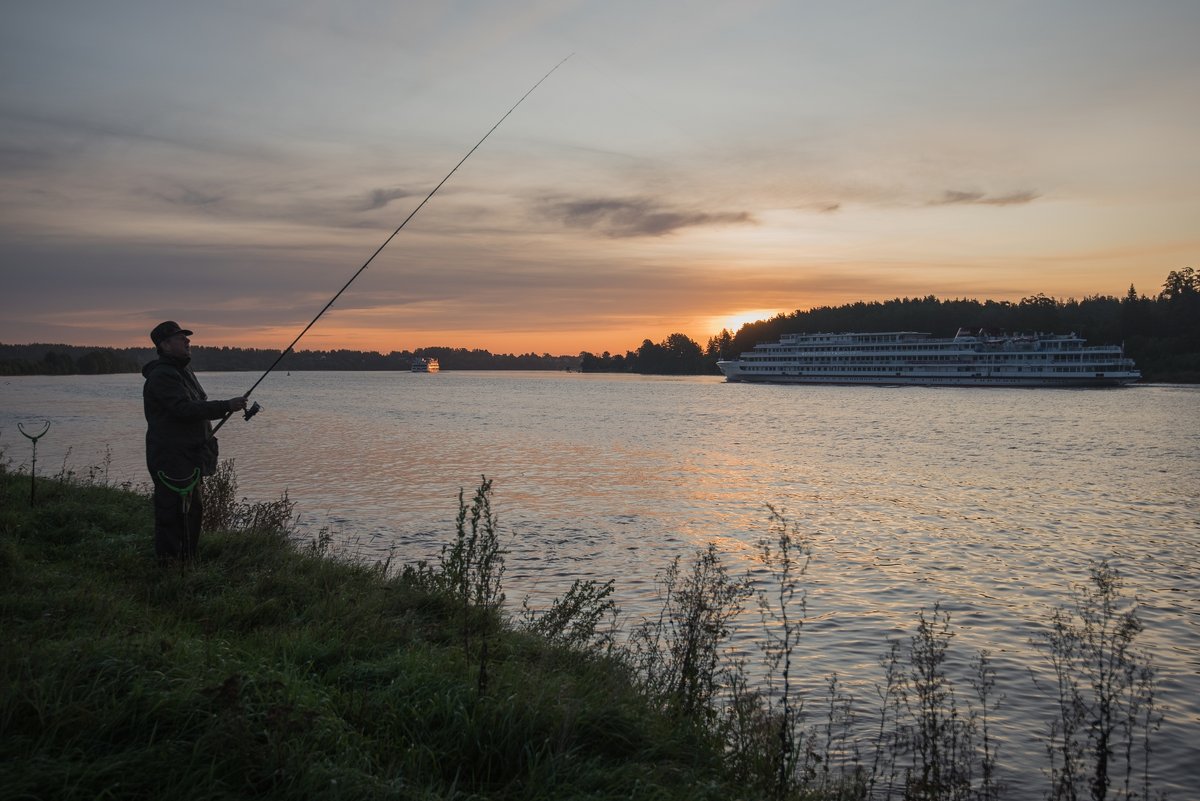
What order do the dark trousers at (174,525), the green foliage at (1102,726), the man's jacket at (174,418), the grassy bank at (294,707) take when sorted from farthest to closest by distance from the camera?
the dark trousers at (174,525), the man's jacket at (174,418), the green foliage at (1102,726), the grassy bank at (294,707)

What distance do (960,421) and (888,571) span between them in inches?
1905

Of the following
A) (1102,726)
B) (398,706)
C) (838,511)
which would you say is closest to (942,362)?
(838,511)

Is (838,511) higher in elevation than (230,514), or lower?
lower

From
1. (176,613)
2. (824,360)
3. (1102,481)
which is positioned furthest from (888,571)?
(824,360)

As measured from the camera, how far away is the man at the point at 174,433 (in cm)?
750

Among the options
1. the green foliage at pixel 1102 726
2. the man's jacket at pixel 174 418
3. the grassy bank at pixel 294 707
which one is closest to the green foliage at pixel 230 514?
the man's jacket at pixel 174 418

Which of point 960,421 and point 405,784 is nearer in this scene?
point 405,784

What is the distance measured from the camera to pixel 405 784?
403 cm

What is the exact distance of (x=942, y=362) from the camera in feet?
413

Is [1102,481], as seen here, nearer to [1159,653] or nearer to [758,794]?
[1159,653]

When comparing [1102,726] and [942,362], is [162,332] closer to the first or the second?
[1102,726]

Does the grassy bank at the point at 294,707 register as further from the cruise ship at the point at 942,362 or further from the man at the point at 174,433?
the cruise ship at the point at 942,362

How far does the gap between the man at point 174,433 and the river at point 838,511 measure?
483 cm

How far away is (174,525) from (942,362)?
434 ft
